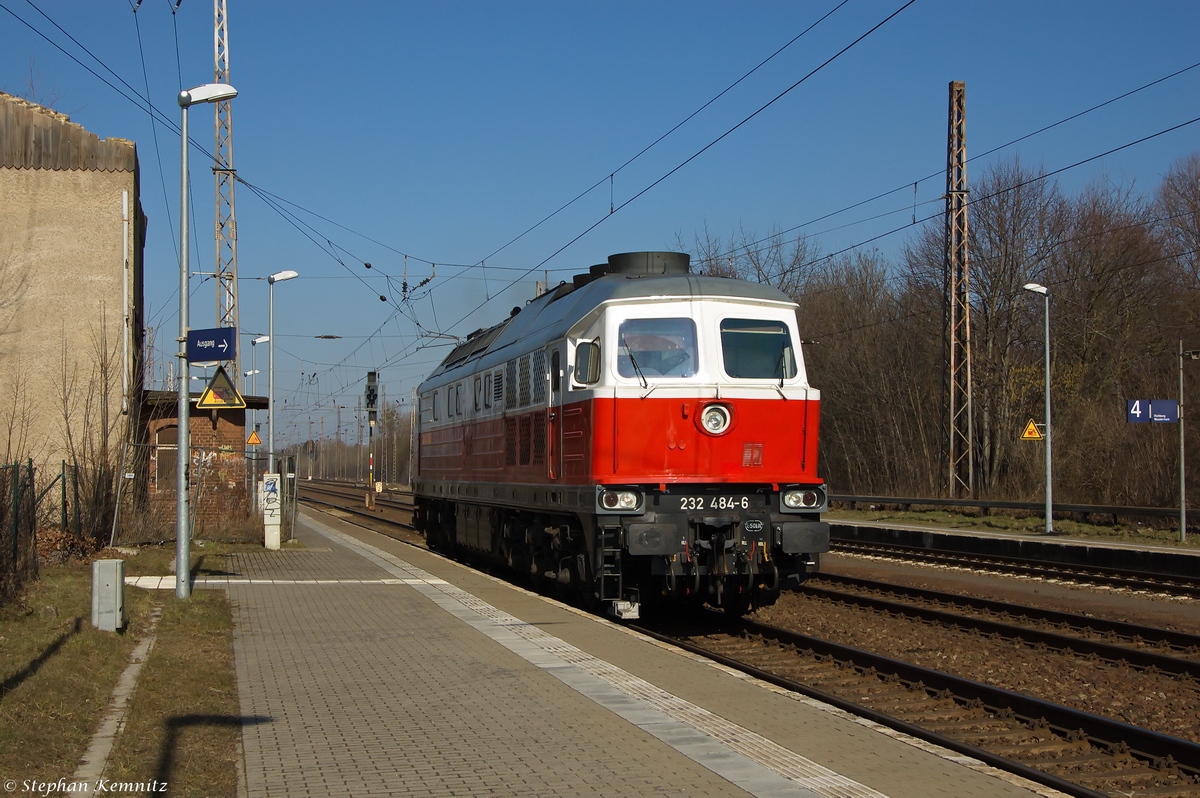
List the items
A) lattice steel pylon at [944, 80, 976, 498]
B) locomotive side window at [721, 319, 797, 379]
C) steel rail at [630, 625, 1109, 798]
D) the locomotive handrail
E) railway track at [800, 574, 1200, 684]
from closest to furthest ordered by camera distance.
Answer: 1. steel rail at [630, 625, 1109, 798]
2. railway track at [800, 574, 1200, 684]
3. locomotive side window at [721, 319, 797, 379]
4. the locomotive handrail
5. lattice steel pylon at [944, 80, 976, 498]

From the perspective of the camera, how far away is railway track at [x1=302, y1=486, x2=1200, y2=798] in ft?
21.3

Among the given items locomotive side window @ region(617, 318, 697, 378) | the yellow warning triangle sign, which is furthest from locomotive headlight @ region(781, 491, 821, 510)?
the yellow warning triangle sign

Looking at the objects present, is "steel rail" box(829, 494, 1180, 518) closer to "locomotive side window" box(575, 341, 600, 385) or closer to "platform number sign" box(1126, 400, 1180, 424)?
"platform number sign" box(1126, 400, 1180, 424)

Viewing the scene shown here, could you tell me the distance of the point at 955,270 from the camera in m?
29.7

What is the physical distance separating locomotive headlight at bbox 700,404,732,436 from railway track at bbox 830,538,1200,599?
27.7 ft

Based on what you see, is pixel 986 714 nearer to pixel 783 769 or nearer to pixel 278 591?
pixel 783 769

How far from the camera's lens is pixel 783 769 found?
5.98 m

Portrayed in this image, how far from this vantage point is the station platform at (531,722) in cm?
577

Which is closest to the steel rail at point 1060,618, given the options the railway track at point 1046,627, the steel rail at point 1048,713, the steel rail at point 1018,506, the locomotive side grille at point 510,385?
the railway track at point 1046,627

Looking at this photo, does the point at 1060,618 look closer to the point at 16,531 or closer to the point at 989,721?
the point at 989,721

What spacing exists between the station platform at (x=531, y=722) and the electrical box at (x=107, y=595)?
1238mm

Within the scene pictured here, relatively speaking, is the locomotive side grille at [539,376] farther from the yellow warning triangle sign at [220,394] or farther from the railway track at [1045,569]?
the railway track at [1045,569]

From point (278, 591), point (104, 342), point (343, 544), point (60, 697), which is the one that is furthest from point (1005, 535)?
point (60, 697)

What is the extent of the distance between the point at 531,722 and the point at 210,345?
8.19m
